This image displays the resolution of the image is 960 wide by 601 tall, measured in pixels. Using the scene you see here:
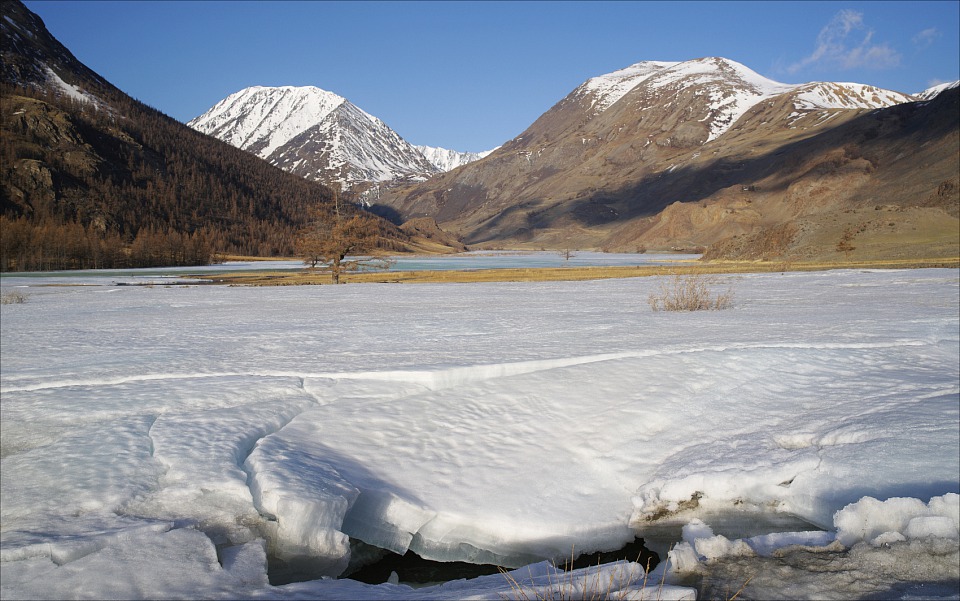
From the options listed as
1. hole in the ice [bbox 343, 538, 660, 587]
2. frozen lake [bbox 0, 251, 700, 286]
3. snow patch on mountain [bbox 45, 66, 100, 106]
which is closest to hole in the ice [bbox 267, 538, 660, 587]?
hole in the ice [bbox 343, 538, 660, 587]

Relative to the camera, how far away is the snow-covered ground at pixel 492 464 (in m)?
3.69

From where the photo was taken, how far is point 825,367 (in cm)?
875

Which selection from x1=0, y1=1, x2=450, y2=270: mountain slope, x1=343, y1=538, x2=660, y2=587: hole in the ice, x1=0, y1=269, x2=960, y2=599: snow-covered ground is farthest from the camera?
x1=0, y1=1, x2=450, y2=270: mountain slope

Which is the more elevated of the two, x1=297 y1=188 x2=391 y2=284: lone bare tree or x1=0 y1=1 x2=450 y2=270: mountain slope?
x1=0 y1=1 x2=450 y2=270: mountain slope

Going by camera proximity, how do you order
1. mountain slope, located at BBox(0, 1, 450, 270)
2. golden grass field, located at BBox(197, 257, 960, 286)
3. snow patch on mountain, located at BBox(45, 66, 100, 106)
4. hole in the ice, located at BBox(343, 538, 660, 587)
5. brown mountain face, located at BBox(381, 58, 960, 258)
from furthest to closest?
1. snow patch on mountain, located at BBox(45, 66, 100, 106)
2. mountain slope, located at BBox(0, 1, 450, 270)
3. brown mountain face, located at BBox(381, 58, 960, 258)
4. golden grass field, located at BBox(197, 257, 960, 286)
5. hole in the ice, located at BBox(343, 538, 660, 587)

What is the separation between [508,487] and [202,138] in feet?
635

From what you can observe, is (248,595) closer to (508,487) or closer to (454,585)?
(454,585)

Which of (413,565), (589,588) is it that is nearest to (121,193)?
(413,565)

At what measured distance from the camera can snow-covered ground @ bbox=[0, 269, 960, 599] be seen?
12.1ft

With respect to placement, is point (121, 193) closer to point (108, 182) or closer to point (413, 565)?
point (108, 182)

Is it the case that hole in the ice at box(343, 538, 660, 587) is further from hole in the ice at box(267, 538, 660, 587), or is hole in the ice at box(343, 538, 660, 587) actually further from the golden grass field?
the golden grass field

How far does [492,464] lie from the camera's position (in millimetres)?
5648

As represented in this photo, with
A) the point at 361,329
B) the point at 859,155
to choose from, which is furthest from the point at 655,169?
the point at 361,329

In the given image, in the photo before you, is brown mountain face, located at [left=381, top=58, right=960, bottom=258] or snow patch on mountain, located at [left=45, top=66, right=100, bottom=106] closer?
brown mountain face, located at [left=381, top=58, right=960, bottom=258]
